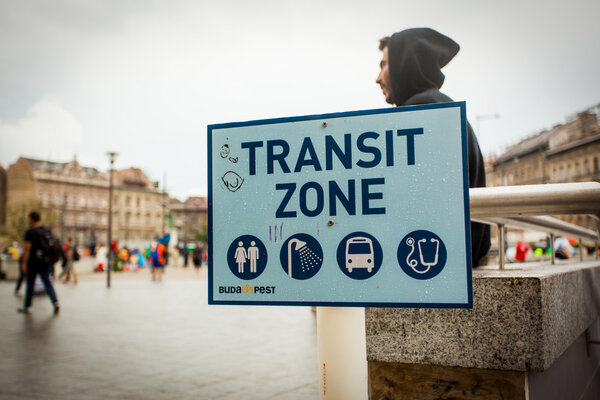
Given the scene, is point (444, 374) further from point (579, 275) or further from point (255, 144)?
point (579, 275)

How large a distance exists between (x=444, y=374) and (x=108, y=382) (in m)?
4.41

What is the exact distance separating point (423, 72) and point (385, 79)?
205 millimetres

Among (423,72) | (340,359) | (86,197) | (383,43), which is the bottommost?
(340,359)

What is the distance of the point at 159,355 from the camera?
6.81 metres

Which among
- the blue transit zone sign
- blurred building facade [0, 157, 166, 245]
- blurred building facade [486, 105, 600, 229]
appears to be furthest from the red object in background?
blurred building facade [0, 157, 166, 245]

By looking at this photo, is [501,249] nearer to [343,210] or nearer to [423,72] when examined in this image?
[343,210]

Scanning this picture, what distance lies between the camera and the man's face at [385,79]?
278 centimetres

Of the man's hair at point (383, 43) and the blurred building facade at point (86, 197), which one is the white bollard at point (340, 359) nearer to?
the man's hair at point (383, 43)

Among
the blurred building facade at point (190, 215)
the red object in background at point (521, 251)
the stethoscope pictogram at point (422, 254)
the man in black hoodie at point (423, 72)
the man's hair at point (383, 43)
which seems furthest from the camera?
the blurred building facade at point (190, 215)

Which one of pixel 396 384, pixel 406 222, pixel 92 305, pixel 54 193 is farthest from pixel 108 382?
pixel 54 193

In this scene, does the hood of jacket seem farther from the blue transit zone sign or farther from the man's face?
the blue transit zone sign

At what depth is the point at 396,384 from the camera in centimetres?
179

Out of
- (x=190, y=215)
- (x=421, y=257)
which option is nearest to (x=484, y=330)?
(x=421, y=257)

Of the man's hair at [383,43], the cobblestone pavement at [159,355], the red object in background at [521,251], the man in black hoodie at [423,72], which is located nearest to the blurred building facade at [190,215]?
the cobblestone pavement at [159,355]
